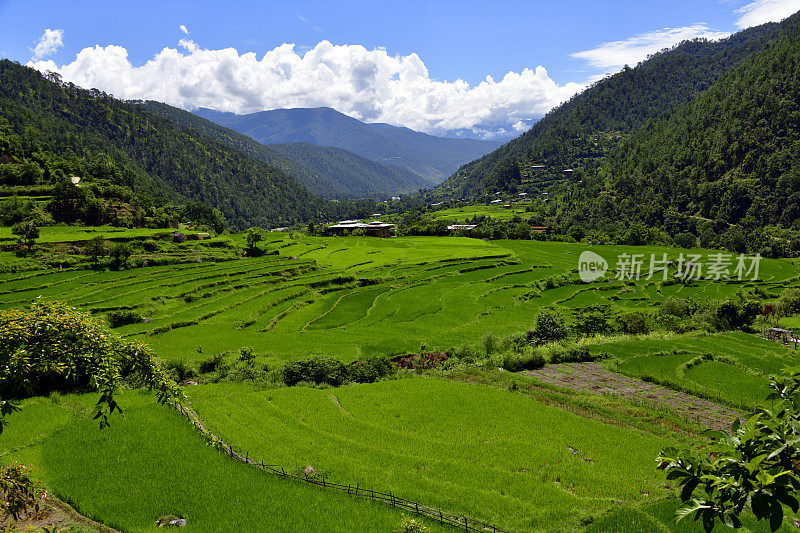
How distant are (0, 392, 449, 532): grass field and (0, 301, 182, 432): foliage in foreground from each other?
9997 mm

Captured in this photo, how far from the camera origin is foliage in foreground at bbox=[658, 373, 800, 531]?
12.8 feet

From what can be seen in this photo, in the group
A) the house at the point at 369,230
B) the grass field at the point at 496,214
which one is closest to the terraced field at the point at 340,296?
the house at the point at 369,230

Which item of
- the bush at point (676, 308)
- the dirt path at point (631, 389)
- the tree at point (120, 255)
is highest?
the tree at point (120, 255)

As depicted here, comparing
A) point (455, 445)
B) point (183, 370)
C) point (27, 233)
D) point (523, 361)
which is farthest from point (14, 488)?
point (27, 233)

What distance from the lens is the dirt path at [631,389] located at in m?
26.6

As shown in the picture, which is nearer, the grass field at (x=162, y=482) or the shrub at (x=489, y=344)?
the grass field at (x=162, y=482)

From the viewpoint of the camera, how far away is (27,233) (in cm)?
6400

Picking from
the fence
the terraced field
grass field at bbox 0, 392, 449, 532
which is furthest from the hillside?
grass field at bbox 0, 392, 449, 532

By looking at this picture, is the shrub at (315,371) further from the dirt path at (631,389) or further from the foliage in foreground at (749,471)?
the foliage in foreground at (749,471)

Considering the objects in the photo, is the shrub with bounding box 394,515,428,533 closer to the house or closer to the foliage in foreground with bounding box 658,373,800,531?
the foliage in foreground with bounding box 658,373,800,531

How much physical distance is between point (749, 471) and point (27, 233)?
86129 mm

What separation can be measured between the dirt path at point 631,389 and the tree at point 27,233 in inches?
2949

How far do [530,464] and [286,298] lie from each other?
46.5m

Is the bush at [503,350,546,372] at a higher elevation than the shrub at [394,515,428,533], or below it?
below
